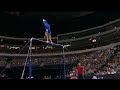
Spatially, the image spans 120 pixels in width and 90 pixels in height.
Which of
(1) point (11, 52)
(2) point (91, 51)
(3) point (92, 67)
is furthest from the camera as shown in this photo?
(1) point (11, 52)

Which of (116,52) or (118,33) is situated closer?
(116,52)

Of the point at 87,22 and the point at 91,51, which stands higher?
the point at 87,22

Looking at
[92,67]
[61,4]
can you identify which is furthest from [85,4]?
[92,67]

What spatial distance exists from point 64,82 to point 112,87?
40cm

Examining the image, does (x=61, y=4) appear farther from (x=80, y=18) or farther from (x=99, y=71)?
(x=80, y=18)

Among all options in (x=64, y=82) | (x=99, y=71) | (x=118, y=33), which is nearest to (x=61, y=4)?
(x=64, y=82)

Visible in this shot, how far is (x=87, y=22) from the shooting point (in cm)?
2450

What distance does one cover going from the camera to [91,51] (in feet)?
79.4

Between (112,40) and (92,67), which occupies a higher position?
(112,40)

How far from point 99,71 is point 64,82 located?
1649 cm

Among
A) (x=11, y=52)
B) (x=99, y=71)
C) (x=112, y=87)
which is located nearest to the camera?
(x=112, y=87)

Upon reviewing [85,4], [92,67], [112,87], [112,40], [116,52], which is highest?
[112,40]

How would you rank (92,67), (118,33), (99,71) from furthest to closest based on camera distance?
Result: (118,33), (92,67), (99,71)

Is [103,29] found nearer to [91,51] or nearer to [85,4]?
[91,51]
